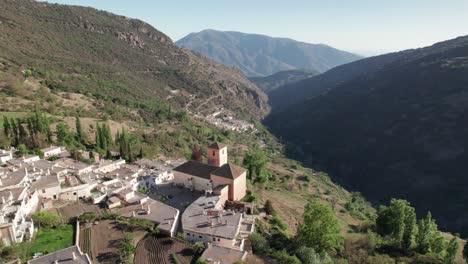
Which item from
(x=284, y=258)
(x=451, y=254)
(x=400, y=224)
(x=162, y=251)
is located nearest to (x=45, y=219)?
(x=162, y=251)

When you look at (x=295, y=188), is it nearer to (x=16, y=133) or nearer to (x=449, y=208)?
(x=449, y=208)

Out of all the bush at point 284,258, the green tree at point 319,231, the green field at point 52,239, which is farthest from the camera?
the green tree at point 319,231

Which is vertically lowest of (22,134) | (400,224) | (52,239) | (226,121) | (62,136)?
(226,121)

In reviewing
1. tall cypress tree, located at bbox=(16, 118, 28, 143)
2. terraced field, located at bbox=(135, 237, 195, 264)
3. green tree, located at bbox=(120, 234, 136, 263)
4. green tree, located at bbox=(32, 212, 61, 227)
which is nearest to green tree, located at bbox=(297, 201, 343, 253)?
terraced field, located at bbox=(135, 237, 195, 264)

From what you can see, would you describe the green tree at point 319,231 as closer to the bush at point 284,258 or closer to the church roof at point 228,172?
the bush at point 284,258

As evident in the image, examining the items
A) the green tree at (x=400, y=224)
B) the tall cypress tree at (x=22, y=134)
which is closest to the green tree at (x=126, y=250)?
the green tree at (x=400, y=224)

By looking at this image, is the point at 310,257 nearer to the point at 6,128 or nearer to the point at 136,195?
the point at 136,195
